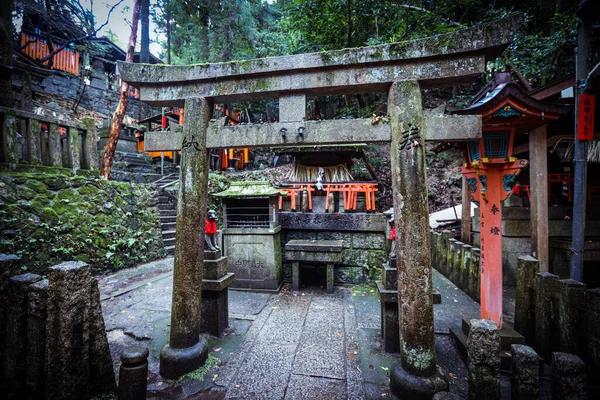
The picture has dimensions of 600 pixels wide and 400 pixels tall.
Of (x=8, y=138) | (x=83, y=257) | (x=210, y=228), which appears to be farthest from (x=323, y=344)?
(x=8, y=138)

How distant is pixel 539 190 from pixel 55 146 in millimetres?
12795

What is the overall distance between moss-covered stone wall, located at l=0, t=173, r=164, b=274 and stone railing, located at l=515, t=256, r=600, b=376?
405 inches

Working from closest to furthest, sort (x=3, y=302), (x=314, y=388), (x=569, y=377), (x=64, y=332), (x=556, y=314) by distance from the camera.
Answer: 1. (x=569, y=377)
2. (x=64, y=332)
3. (x=3, y=302)
4. (x=314, y=388)
5. (x=556, y=314)

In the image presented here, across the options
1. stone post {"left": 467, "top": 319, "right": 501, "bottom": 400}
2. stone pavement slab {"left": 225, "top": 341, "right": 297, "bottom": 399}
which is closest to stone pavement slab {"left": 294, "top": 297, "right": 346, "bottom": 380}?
stone pavement slab {"left": 225, "top": 341, "right": 297, "bottom": 399}

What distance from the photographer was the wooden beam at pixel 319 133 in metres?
3.28

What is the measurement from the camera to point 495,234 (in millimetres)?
4422

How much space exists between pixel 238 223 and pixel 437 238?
22.5ft

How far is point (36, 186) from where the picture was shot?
663cm

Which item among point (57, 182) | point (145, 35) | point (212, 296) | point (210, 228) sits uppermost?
point (145, 35)

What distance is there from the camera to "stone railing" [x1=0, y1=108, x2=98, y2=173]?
6315 millimetres

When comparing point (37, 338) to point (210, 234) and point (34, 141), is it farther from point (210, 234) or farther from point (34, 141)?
point (34, 141)

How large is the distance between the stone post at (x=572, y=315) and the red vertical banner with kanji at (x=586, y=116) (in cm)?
350

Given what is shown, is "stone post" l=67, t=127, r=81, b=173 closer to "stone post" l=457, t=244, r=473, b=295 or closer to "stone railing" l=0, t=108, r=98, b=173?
"stone railing" l=0, t=108, r=98, b=173

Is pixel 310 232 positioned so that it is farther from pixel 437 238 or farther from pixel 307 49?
pixel 307 49
